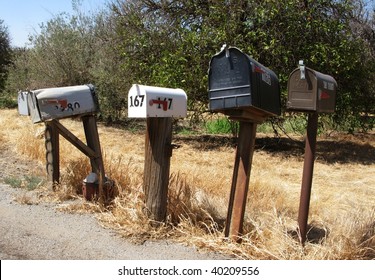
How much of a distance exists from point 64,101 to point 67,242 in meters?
1.48

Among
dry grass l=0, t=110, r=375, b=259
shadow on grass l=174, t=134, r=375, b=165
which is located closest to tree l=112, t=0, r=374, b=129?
shadow on grass l=174, t=134, r=375, b=165

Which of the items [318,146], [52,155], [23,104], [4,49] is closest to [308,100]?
[52,155]

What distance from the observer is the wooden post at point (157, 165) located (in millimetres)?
3869

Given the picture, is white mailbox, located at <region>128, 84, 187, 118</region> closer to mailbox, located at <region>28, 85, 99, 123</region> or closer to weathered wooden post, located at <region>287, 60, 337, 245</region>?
weathered wooden post, located at <region>287, 60, 337, 245</region>

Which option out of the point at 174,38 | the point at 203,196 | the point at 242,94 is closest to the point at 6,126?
the point at 174,38

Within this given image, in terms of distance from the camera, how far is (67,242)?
3654 millimetres

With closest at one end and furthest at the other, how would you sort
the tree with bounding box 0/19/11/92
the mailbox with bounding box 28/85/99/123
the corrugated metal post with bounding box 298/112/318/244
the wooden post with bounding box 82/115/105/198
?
the corrugated metal post with bounding box 298/112/318/244, the mailbox with bounding box 28/85/99/123, the wooden post with bounding box 82/115/105/198, the tree with bounding box 0/19/11/92

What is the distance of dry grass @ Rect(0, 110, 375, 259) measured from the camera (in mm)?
3430

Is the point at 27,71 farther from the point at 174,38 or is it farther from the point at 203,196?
the point at 203,196

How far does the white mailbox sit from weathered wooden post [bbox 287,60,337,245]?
93 cm

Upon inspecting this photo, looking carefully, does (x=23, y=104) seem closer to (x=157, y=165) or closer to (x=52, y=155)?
(x=52, y=155)

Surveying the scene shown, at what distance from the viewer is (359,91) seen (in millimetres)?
9891

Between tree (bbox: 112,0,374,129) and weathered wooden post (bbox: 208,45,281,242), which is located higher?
tree (bbox: 112,0,374,129)

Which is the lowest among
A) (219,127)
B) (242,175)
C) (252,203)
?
(252,203)
